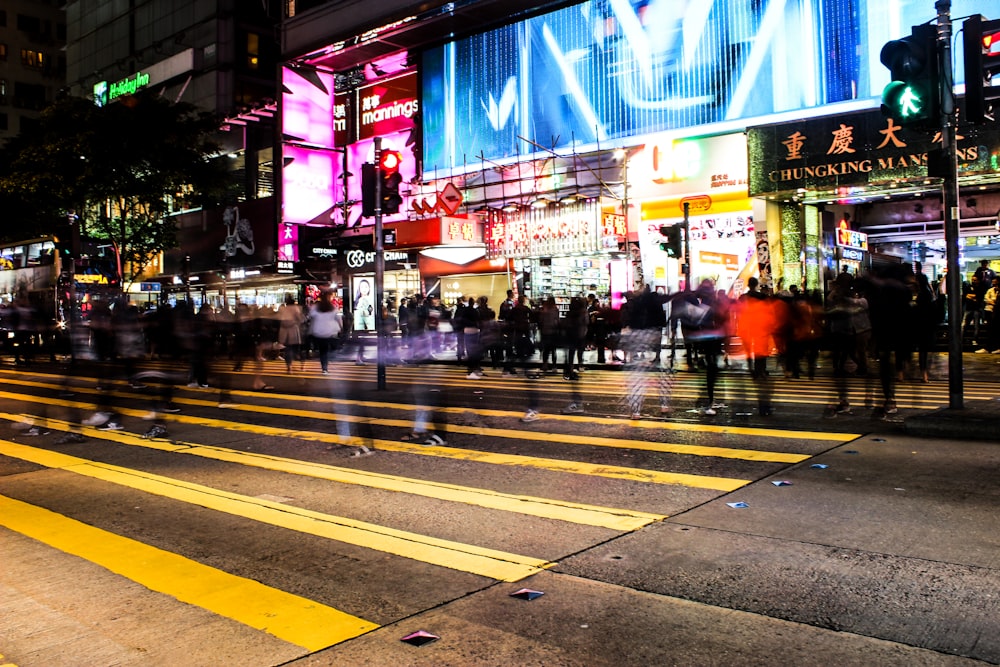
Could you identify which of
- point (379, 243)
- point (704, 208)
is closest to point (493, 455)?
point (379, 243)

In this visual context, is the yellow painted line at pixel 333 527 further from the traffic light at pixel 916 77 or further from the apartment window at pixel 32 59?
the apartment window at pixel 32 59

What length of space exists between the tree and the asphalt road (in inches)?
960

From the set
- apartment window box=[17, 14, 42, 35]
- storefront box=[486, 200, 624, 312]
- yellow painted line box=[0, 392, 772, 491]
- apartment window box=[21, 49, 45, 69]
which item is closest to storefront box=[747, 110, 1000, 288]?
storefront box=[486, 200, 624, 312]

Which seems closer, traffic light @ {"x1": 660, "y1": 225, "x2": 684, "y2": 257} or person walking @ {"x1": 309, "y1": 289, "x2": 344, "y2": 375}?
person walking @ {"x1": 309, "y1": 289, "x2": 344, "y2": 375}

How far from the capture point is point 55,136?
1211 inches

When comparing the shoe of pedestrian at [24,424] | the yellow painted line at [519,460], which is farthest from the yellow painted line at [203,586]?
the shoe of pedestrian at [24,424]

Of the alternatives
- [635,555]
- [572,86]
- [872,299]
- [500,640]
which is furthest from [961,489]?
[572,86]

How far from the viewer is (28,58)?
80.1 metres

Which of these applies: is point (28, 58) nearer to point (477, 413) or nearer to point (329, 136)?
point (329, 136)

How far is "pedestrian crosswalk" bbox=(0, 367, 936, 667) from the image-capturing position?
14.8 feet

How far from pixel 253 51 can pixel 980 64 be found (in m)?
44.7

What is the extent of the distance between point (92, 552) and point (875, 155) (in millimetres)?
18653

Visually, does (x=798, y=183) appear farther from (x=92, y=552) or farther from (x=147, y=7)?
(x=147, y=7)

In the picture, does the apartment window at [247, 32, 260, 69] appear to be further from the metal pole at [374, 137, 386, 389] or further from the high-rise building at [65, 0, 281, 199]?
the metal pole at [374, 137, 386, 389]
